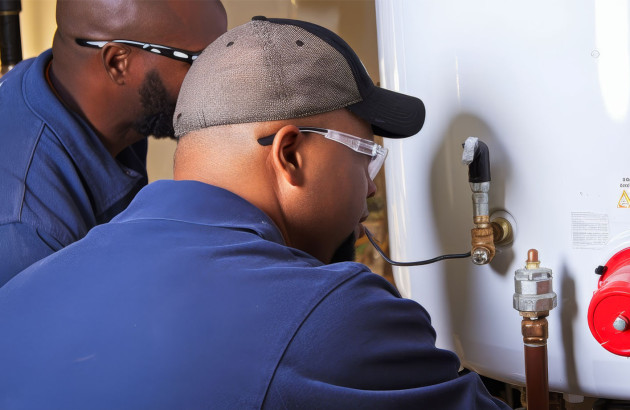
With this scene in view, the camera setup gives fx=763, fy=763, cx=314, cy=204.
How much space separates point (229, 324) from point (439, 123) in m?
0.45

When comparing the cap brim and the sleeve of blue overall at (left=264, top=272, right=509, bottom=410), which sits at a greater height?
the cap brim

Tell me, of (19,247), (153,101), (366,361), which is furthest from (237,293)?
(153,101)

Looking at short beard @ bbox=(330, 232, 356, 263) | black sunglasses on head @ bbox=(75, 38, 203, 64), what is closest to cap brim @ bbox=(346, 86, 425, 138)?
short beard @ bbox=(330, 232, 356, 263)

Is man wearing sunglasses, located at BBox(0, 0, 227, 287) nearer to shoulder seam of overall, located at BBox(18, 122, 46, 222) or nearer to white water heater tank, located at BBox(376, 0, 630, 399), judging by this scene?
shoulder seam of overall, located at BBox(18, 122, 46, 222)

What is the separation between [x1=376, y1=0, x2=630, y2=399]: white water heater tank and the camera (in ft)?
2.63

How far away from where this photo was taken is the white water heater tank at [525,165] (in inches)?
31.6

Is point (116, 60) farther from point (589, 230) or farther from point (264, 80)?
point (589, 230)

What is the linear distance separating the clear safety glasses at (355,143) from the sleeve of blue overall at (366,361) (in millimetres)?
193

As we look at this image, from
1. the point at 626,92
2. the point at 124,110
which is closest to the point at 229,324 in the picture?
the point at 626,92

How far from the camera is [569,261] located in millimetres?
840

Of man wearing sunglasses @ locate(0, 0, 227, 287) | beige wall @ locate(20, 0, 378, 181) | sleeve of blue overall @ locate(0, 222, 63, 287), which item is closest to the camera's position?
sleeve of blue overall @ locate(0, 222, 63, 287)

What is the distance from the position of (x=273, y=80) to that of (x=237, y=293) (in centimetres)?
27

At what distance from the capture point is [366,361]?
62cm

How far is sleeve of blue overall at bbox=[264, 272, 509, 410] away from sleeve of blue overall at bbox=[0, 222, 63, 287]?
537 millimetres
